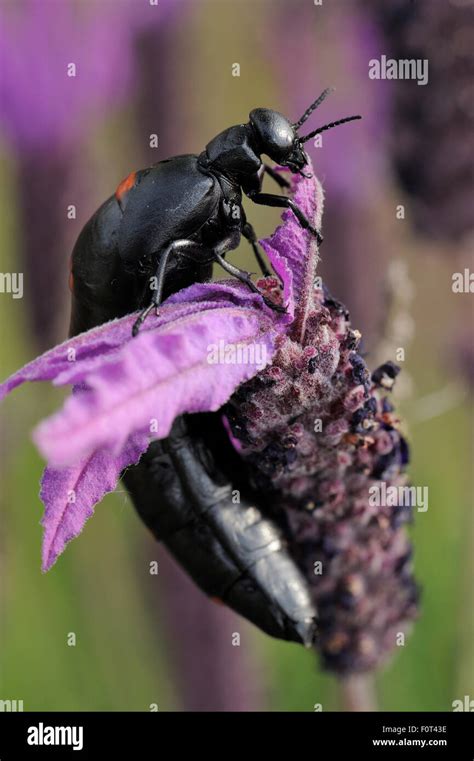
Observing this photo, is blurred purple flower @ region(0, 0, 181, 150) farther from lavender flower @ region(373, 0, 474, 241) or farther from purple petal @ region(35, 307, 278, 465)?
purple petal @ region(35, 307, 278, 465)

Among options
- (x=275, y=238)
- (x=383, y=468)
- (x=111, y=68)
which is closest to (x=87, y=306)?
(x=275, y=238)

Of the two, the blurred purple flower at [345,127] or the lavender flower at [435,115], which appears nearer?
the lavender flower at [435,115]

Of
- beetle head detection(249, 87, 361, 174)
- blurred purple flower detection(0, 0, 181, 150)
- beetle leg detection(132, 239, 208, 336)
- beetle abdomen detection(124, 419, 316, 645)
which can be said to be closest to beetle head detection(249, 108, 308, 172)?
beetle head detection(249, 87, 361, 174)

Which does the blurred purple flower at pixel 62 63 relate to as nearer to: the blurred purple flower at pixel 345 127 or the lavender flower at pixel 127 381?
the blurred purple flower at pixel 345 127

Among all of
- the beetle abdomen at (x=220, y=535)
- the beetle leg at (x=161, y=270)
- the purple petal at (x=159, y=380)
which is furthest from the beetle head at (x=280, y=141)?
the beetle abdomen at (x=220, y=535)

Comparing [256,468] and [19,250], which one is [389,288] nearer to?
[256,468]

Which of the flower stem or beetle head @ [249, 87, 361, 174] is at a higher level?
beetle head @ [249, 87, 361, 174]
